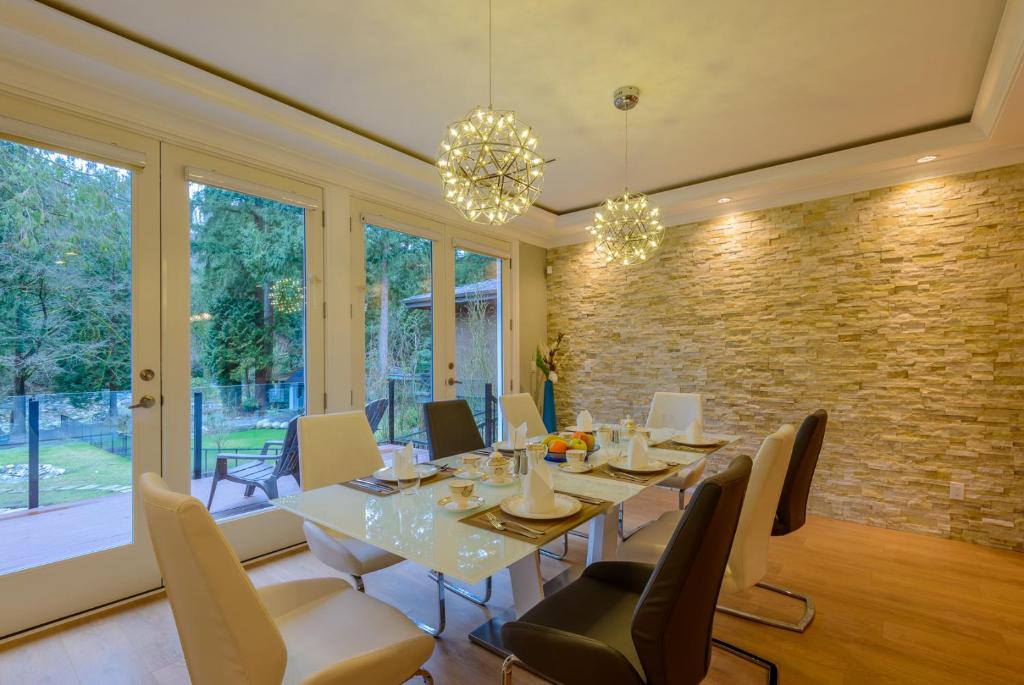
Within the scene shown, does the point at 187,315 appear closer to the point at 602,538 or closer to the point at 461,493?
the point at 461,493

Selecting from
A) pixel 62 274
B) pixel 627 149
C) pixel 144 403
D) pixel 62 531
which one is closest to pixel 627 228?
pixel 627 149

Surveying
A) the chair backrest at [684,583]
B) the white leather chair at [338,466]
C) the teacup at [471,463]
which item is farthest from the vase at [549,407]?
the chair backrest at [684,583]

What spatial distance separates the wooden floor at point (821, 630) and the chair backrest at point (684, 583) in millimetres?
969

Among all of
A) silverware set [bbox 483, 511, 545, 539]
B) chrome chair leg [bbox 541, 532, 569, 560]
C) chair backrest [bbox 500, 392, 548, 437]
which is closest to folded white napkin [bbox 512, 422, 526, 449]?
silverware set [bbox 483, 511, 545, 539]

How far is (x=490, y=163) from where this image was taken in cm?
191

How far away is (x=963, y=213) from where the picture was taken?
10.8 feet

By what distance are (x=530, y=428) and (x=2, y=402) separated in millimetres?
2744

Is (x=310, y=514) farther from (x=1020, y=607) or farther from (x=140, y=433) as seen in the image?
(x=1020, y=607)

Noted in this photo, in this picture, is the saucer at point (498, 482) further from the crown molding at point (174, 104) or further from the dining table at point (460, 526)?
the crown molding at point (174, 104)

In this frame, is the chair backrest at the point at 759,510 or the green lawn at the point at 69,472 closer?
the chair backrest at the point at 759,510

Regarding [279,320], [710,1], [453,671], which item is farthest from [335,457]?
[710,1]

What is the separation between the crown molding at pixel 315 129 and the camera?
81.7 inches

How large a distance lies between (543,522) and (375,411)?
95.0 inches

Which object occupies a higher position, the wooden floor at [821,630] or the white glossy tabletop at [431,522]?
the white glossy tabletop at [431,522]
